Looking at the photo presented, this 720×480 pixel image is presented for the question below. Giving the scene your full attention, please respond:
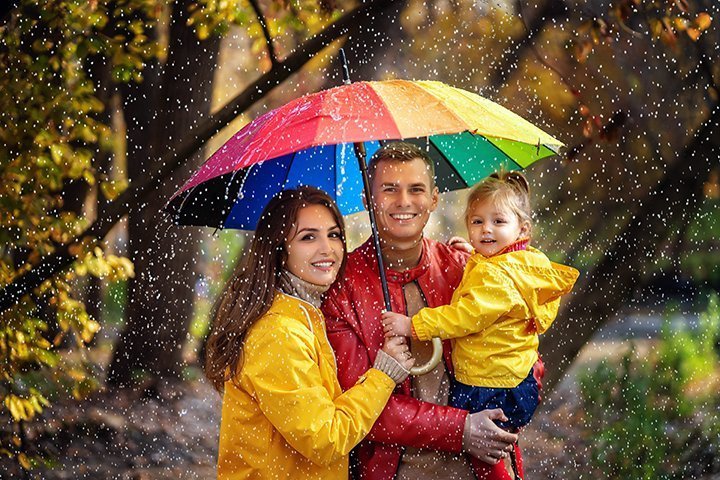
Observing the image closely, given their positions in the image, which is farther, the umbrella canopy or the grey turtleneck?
the grey turtleneck

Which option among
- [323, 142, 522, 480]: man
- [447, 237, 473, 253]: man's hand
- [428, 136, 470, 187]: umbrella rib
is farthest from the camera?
[428, 136, 470, 187]: umbrella rib

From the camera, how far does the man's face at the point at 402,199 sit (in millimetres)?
3721

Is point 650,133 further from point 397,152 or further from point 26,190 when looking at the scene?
point 397,152

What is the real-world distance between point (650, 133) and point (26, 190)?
561 centimetres

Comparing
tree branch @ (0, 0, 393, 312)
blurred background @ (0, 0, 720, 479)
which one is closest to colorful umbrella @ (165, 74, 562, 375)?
tree branch @ (0, 0, 393, 312)

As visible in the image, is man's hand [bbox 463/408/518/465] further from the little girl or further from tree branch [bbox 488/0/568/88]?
tree branch [bbox 488/0/568/88]

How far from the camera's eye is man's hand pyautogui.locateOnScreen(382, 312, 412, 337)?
361 centimetres

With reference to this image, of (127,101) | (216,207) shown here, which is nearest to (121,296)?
(127,101)

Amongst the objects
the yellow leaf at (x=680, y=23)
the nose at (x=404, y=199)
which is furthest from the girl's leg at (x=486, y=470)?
the yellow leaf at (x=680, y=23)

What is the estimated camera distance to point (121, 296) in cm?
1212

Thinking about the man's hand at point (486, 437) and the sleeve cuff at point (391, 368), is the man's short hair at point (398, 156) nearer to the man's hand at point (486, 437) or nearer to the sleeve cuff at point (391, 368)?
the sleeve cuff at point (391, 368)

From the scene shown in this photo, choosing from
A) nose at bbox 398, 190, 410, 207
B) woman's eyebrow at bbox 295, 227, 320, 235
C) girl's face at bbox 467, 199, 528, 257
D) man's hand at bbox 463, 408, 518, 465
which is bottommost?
man's hand at bbox 463, 408, 518, 465

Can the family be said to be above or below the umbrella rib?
below

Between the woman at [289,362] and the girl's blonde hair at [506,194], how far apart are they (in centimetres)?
48
